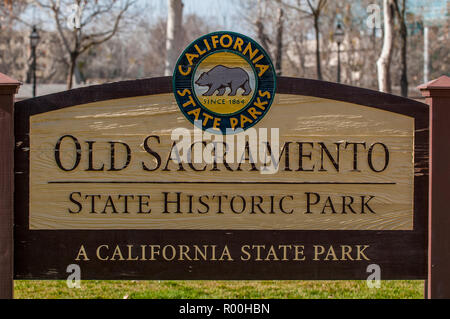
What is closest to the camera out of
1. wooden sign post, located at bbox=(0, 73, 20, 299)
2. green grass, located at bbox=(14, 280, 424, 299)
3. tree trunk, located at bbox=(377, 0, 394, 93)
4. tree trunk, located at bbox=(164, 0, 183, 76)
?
wooden sign post, located at bbox=(0, 73, 20, 299)

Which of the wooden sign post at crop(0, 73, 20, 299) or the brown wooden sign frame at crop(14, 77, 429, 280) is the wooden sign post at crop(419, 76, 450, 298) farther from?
the wooden sign post at crop(0, 73, 20, 299)

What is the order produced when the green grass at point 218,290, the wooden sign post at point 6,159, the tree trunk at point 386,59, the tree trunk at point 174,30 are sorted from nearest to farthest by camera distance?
the wooden sign post at point 6,159, the green grass at point 218,290, the tree trunk at point 174,30, the tree trunk at point 386,59

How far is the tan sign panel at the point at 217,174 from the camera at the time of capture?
416cm

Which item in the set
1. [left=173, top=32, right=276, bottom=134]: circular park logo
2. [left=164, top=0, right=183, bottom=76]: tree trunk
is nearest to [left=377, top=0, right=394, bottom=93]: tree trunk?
[left=164, top=0, right=183, bottom=76]: tree trunk

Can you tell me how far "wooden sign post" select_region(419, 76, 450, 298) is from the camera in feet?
13.6

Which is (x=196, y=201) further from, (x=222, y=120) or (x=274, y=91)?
(x=274, y=91)


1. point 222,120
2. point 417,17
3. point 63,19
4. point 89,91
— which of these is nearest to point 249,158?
point 222,120

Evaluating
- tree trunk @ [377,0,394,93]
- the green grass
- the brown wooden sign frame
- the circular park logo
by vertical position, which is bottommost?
the green grass

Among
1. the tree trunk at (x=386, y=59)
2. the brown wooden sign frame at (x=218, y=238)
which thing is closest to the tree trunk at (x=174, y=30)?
the tree trunk at (x=386, y=59)

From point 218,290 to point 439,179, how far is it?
200 centimetres

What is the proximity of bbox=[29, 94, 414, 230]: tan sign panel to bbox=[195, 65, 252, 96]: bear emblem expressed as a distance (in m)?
0.23

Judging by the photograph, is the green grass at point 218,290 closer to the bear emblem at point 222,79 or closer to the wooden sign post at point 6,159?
the wooden sign post at point 6,159

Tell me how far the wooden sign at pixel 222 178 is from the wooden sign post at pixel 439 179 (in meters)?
0.06

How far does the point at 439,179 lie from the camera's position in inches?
164
